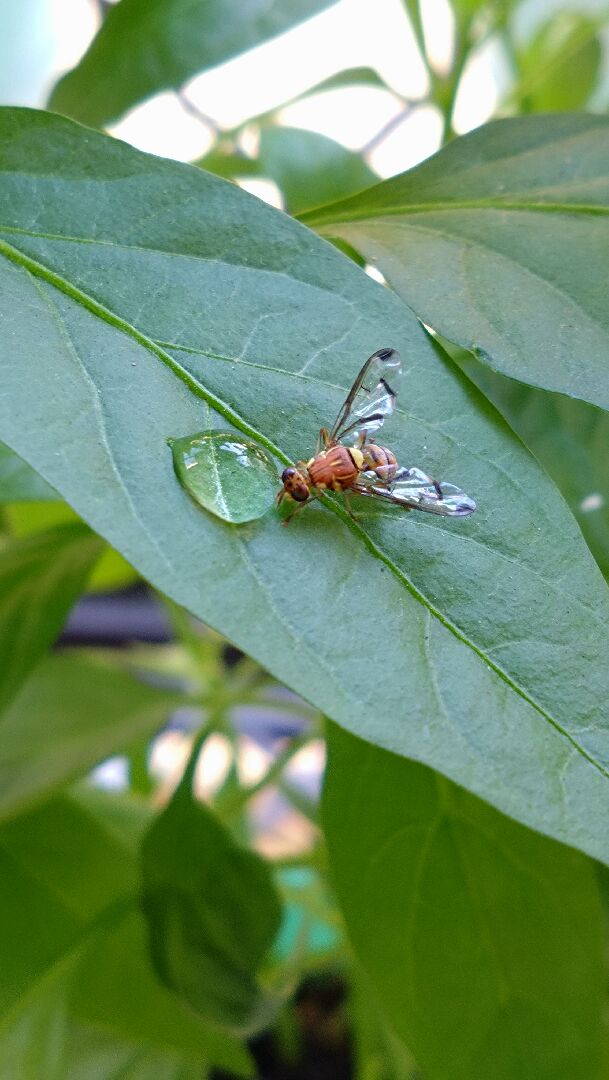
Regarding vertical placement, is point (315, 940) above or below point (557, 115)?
below

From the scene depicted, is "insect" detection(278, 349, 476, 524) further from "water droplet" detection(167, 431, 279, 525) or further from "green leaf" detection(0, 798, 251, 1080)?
"green leaf" detection(0, 798, 251, 1080)

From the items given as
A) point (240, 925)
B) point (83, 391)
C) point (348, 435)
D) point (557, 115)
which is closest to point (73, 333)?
point (83, 391)

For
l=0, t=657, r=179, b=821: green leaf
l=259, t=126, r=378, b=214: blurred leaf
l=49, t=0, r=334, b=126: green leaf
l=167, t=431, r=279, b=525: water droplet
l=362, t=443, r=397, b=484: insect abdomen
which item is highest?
l=49, t=0, r=334, b=126: green leaf

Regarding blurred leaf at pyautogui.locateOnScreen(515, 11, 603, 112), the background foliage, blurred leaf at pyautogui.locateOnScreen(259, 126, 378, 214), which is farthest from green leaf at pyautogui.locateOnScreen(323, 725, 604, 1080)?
blurred leaf at pyautogui.locateOnScreen(515, 11, 603, 112)

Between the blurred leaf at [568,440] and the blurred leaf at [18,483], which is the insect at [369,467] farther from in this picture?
the blurred leaf at [18,483]

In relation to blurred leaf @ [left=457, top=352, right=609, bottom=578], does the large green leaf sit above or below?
above

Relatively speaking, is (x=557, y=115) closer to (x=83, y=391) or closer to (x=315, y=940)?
(x=83, y=391)

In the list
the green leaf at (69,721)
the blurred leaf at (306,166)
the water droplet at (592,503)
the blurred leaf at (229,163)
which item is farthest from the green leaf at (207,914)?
the blurred leaf at (229,163)

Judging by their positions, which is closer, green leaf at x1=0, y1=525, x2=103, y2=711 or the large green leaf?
the large green leaf
